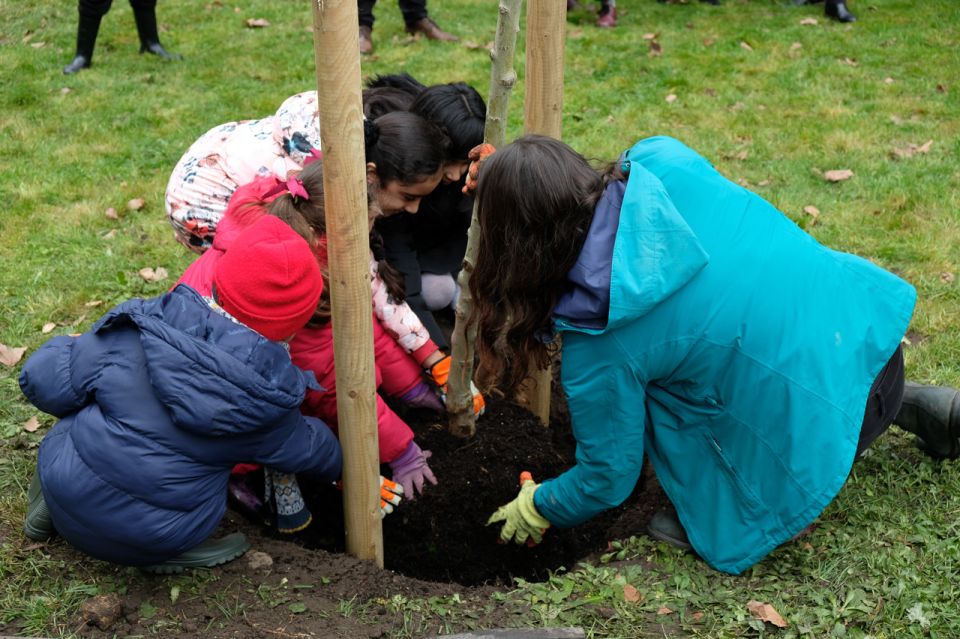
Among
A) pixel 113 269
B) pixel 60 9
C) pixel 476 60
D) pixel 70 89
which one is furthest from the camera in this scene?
pixel 60 9

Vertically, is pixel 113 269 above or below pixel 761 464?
below

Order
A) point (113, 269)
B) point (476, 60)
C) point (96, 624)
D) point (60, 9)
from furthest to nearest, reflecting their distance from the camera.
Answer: point (60, 9) → point (476, 60) → point (113, 269) → point (96, 624)

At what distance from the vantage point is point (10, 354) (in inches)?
149

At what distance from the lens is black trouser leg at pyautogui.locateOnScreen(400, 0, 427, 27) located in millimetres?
7992

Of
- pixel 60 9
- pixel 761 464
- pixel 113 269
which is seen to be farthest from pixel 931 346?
pixel 60 9

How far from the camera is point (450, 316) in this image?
4.15 meters

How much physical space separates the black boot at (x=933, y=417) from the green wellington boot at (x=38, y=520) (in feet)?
8.82

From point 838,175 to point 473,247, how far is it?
362cm

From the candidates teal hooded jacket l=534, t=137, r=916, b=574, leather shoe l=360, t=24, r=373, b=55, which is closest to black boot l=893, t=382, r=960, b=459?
teal hooded jacket l=534, t=137, r=916, b=574

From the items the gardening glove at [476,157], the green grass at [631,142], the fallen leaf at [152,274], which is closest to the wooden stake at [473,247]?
the gardening glove at [476,157]

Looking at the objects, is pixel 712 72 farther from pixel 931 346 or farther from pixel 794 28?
pixel 931 346

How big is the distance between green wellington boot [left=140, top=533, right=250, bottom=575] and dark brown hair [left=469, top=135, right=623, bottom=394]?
104cm

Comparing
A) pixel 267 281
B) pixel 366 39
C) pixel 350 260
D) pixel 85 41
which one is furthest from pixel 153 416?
pixel 85 41

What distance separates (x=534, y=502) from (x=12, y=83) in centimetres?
622
